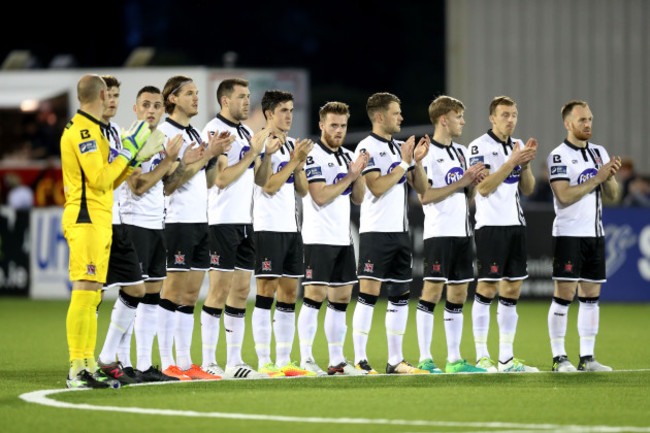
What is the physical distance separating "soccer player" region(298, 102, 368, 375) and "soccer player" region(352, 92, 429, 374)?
5.7 inches

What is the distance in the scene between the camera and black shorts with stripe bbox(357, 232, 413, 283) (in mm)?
11398

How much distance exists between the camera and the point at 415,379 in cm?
1073

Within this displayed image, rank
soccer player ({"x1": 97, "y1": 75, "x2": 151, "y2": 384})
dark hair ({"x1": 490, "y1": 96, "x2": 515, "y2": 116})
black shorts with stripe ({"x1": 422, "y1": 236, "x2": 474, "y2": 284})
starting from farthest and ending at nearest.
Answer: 1. dark hair ({"x1": 490, "y1": 96, "x2": 515, "y2": 116})
2. black shorts with stripe ({"x1": 422, "y1": 236, "x2": 474, "y2": 284})
3. soccer player ({"x1": 97, "y1": 75, "x2": 151, "y2": 384})

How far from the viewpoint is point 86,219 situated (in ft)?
31.8

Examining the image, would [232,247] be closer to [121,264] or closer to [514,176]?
[121,264]

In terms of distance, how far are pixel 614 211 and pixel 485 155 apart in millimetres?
8806

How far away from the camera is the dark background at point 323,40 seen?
41625 millimetres


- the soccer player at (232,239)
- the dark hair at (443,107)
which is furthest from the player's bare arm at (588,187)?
the soccer player at (232,239)

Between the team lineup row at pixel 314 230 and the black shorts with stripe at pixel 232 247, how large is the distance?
0.5 inches

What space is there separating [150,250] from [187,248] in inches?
15.6

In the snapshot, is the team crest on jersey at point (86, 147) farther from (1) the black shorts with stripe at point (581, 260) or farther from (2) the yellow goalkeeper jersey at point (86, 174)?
(1) the black shorts with stripe at point (581, 260)

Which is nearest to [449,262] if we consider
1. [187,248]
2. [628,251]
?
[187,248]

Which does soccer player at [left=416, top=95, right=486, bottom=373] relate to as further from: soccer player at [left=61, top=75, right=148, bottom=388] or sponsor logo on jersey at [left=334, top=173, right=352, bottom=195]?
soccer player at [left=61, top=75, right=148, bottom=388]

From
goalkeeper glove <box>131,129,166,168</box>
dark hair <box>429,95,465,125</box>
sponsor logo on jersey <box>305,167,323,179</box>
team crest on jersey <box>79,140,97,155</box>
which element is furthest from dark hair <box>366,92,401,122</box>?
team crest on jersey <box>79,140,97,155</box>
